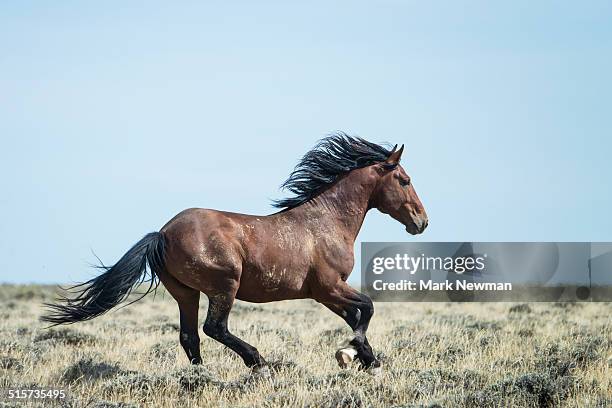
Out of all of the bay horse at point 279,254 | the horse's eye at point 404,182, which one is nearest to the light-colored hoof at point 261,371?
the bay horse at point 279,254

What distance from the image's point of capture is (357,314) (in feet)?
Result: 33.3

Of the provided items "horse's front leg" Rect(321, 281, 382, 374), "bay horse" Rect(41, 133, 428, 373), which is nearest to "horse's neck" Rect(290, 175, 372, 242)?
→ "bay horse" Rect(41, 133, 428, 373)

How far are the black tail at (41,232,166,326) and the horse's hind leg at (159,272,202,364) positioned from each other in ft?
0.85

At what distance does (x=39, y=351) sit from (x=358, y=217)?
4.37 meters

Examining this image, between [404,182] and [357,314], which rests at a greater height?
[404,182]

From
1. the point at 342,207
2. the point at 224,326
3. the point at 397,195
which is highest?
the point at 397,195

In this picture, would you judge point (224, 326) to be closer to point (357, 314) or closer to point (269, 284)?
point (269, 284)

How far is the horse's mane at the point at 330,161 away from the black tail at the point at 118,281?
1767 millimetres

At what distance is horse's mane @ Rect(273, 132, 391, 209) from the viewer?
35.8ft

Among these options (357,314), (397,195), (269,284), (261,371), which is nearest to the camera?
(261,371)

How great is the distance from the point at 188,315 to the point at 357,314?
71.5 inches

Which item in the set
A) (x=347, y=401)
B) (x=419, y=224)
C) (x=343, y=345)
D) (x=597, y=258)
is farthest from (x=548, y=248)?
(x=347, y=401)

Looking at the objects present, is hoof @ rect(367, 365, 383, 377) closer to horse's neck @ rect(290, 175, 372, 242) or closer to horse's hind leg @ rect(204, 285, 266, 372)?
horse's hind leg @ rect(204, 285, 266, 372)

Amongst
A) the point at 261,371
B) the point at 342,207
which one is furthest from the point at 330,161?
the point at 261,371
